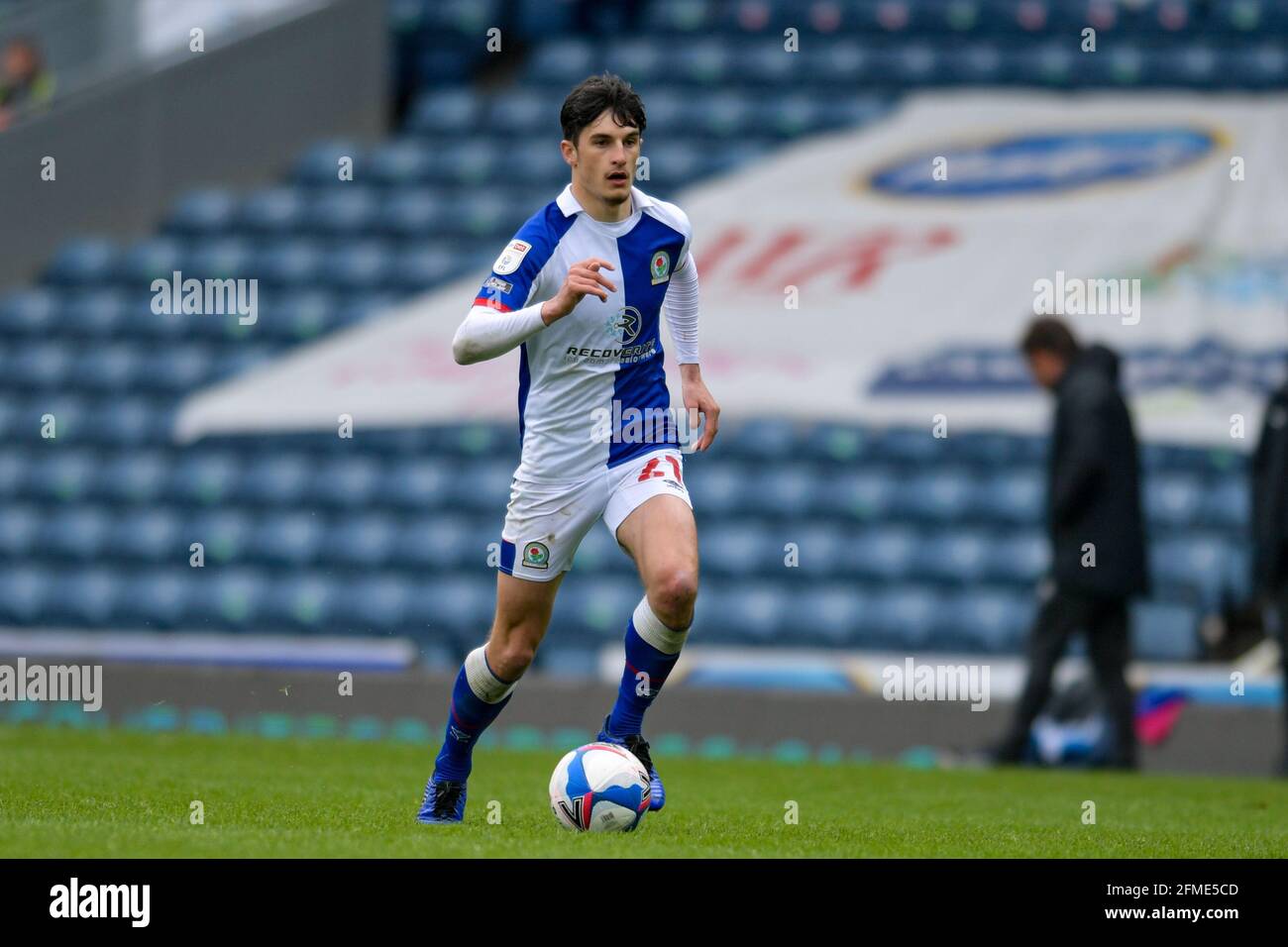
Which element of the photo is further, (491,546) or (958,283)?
(958,283)

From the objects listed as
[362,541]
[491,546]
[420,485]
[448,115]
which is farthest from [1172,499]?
[448,115]

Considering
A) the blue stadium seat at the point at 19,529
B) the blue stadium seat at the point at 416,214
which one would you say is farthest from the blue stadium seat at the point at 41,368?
the blue stadium seat at the point at 416,214

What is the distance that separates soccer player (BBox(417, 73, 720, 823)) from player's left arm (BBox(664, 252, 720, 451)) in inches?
3.9

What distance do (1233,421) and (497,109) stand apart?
250 inches

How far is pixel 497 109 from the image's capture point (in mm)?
15516

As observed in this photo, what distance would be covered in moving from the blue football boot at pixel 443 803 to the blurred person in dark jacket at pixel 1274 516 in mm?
4689

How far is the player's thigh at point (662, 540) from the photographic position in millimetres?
5625

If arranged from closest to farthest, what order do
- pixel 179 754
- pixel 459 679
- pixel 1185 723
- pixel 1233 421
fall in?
pixel 459 679 → pixel 179 754 → pixel 1185 723 → pixel 1233 421

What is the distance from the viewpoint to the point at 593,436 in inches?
232

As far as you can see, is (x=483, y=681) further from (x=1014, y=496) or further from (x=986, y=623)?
(x=1014, y=496)

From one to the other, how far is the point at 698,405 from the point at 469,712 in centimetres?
116

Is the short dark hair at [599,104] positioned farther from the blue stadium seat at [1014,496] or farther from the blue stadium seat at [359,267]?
the blue stadium seat at [359,267]
